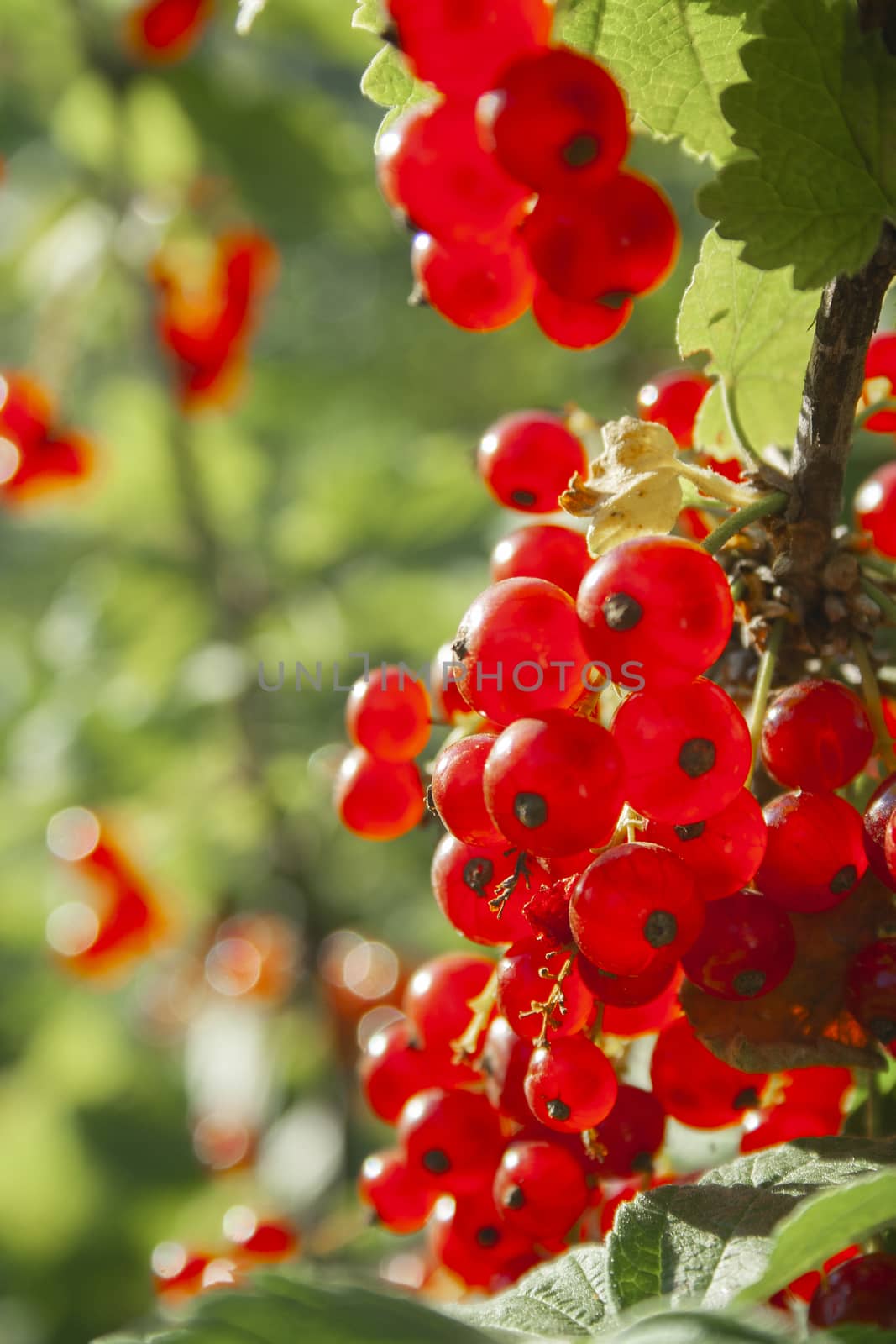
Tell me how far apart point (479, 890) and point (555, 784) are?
22cm

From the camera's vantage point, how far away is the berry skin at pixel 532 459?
1369 millimetres

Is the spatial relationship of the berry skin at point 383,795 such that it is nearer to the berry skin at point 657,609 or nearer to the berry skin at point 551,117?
the berry skin at point 657,609

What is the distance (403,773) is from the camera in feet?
4.65

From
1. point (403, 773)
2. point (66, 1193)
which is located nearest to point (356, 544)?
point (403, 773)

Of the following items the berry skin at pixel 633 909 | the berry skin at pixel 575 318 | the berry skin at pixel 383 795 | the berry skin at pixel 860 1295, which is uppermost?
the berry skin at pixel 575 318

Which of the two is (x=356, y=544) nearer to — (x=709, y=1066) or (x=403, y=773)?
(x=403, y=773)

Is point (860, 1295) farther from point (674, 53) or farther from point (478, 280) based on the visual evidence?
point (674, 53)

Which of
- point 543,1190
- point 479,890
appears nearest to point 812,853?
point 479,890

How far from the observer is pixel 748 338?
4.30 feet

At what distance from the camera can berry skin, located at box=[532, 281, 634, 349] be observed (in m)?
1.12

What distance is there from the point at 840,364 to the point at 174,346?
2.53 metres

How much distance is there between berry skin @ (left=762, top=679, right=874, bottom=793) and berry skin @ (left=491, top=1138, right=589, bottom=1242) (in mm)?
453

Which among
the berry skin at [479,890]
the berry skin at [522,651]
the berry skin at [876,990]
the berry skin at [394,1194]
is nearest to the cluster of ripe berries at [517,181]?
the berry skin at [522,651]

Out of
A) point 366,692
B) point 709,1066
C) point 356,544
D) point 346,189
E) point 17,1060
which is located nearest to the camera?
point 709,1066
